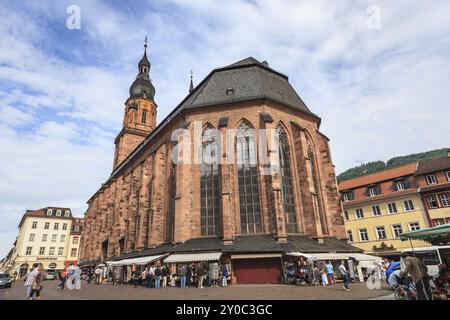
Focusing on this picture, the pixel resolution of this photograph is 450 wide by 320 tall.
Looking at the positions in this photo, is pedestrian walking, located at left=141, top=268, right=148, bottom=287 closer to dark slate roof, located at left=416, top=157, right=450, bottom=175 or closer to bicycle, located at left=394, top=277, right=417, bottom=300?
bicycle, located at left=394, top=277, right=417, bottom=300

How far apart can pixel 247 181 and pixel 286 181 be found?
3.12 metres

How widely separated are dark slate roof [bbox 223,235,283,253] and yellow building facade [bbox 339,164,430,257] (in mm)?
20724

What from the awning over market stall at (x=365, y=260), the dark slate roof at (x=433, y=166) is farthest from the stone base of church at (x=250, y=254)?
the dark slate roof at (x=433, y=166)

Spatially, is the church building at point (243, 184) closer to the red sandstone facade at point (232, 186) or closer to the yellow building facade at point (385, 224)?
the red sandstone facade at point (232, 186)

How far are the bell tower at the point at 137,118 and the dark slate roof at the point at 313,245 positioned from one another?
37.7 meters

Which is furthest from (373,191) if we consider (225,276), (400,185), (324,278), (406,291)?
(406,291)

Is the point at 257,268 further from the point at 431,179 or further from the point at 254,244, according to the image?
the point at 431,179

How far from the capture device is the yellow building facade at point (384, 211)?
31.4m

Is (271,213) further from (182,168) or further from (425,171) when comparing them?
(425,171)

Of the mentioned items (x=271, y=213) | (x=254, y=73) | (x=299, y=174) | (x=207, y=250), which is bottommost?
(x=207, y=250)

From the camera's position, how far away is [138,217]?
28312 millimetres

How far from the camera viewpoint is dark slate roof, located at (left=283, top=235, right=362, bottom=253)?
17500 mm
